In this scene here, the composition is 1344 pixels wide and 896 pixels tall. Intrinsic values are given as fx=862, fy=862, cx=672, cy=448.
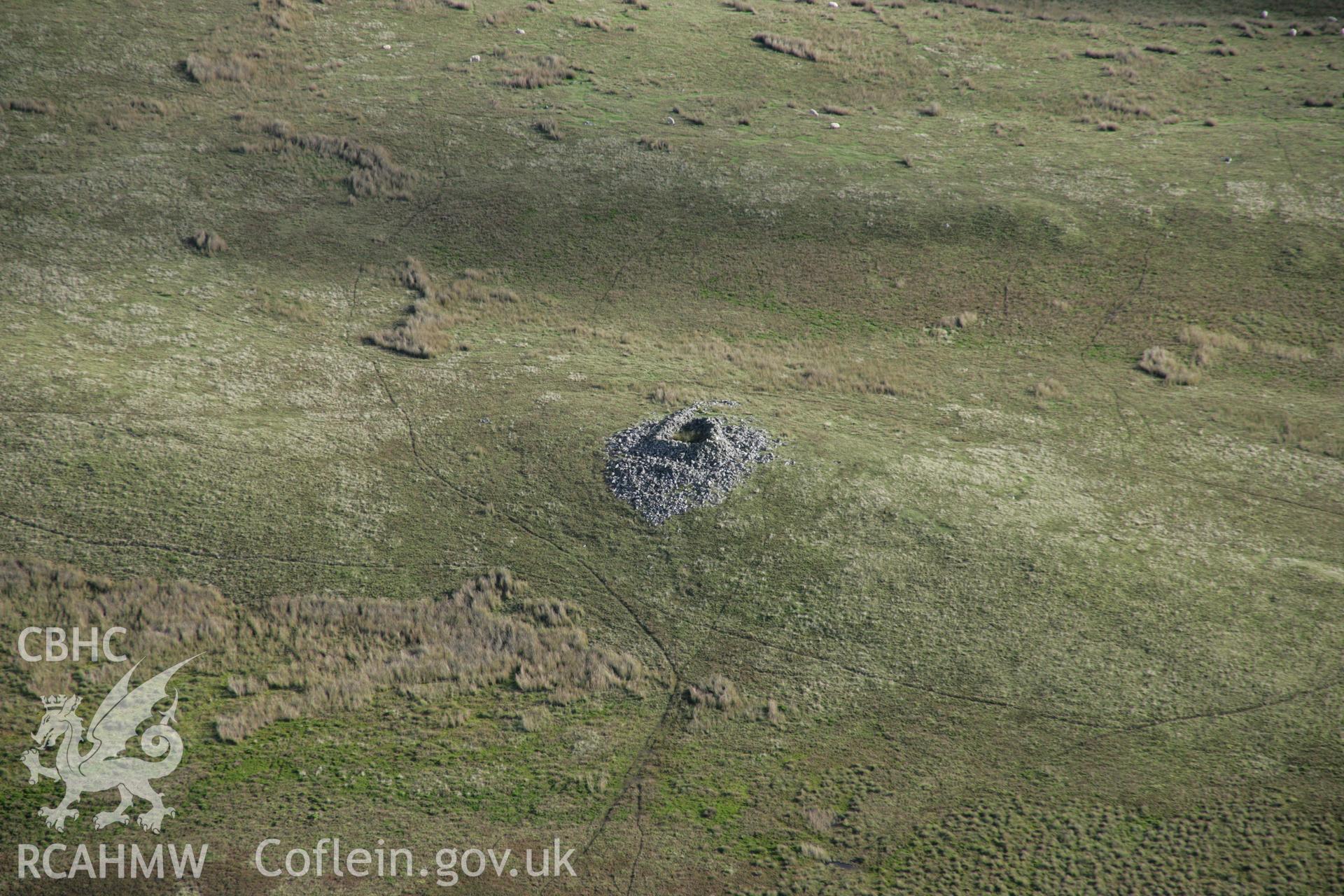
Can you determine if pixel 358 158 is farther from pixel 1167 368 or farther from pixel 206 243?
pixel 1167 368

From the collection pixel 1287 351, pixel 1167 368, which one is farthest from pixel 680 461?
pixel 1287 351

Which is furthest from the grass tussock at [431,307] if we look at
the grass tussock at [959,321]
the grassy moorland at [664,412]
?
the grass tussock at [959,321]

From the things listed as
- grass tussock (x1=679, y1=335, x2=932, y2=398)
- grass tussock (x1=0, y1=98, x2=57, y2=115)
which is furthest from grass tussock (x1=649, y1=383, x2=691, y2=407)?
grass tussock (x1=0, y1=98, x2=57, y2=115)

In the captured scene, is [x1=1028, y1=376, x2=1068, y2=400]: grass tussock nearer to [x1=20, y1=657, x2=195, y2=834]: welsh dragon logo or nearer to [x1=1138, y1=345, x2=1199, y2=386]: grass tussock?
[x1=1138, y1=345, x2=1199, y2=386]: grass tussock

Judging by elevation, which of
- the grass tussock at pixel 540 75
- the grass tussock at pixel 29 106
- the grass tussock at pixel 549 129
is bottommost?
the grass tussock at pixel 29 106

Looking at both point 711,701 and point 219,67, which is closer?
point 711,701

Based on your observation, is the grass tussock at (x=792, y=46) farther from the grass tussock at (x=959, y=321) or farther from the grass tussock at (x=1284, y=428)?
the grass tussock at (x=1284, y=428)

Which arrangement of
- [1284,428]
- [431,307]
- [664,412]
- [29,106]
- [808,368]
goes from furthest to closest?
[29,106] < [431,307] < [808,368] < [1284,428] < [664,412]
